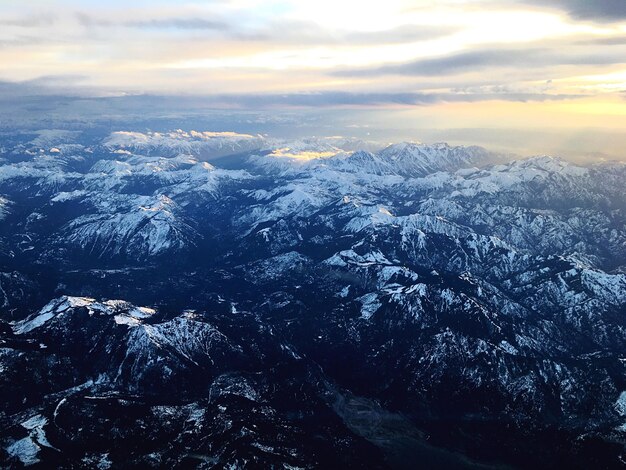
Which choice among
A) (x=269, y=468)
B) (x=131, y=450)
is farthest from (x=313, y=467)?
(x=131, y=450)

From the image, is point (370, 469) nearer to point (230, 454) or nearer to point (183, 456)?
point (230, 454)

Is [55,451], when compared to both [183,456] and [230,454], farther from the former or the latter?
[230,454]

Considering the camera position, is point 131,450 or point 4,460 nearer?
point 4,460

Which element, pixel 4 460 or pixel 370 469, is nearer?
pixel 4 460

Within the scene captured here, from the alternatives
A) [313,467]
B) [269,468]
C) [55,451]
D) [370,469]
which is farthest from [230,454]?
[55,451]

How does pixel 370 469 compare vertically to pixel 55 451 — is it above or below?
below

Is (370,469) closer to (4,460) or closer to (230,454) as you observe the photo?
(230,454)

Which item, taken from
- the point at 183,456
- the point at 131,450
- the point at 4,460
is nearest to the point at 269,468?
the point at 183,456
